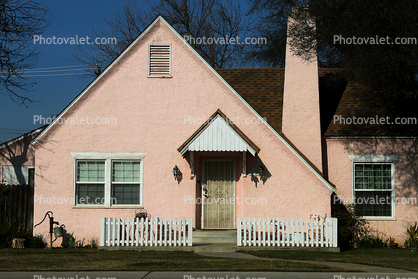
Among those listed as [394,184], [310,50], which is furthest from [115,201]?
[394,184]

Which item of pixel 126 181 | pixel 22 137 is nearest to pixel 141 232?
pixel 126 181

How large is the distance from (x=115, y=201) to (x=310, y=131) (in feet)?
22.5

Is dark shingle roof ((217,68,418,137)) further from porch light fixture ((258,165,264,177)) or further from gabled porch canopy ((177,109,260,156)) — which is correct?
gabled porch canopy ((177,109,260,156))

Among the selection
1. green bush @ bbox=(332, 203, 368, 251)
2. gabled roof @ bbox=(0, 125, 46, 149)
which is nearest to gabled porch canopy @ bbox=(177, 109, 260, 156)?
green bush @ bbox=(332, 203, 368, 251)

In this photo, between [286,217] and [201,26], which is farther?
[201,26]

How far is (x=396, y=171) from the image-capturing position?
596 inches

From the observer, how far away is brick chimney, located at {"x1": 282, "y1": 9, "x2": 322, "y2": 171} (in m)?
14.8

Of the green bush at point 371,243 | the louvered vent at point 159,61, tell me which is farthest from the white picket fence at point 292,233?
the louvered vent at point 159,61

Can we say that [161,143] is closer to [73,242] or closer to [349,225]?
[73,242]

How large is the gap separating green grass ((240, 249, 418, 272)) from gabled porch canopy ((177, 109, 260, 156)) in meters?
3.15

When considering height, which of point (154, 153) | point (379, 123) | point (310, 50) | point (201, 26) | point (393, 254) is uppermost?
point (201, 26)

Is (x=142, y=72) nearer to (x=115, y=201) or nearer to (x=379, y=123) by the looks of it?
(x=115, y=201)

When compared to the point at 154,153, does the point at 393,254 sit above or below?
below

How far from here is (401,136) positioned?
49.7 ft
